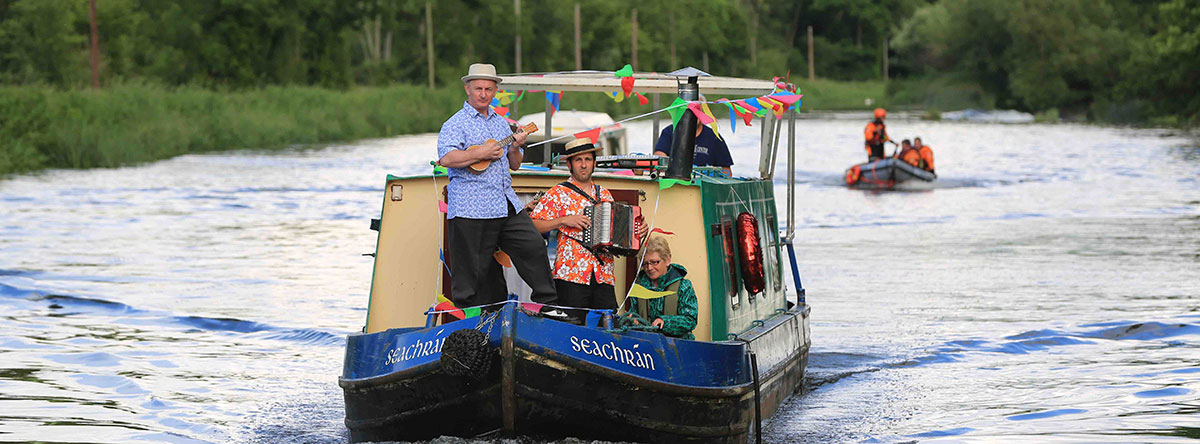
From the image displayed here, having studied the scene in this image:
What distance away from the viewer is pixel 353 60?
10181 cm

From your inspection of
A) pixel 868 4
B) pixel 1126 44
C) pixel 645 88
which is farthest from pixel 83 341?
pixel 868 4

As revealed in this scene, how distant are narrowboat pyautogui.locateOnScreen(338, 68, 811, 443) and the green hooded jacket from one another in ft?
0.58

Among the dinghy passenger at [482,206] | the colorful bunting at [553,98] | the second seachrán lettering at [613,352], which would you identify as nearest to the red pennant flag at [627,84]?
the dinghy passenger at [482,206]

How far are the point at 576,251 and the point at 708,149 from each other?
338 cm

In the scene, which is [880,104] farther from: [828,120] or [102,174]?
[102,174]

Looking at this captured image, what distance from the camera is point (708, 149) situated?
499 inches

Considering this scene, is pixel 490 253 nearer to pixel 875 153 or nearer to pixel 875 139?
pixel 875 153

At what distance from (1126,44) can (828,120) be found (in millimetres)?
15434

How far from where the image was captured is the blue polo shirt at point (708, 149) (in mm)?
12531

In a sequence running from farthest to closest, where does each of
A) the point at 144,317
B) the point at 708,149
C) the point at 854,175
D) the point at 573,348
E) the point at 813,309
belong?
the point at 854,175
the point at 813,309
the point at 144,317
the point at 708,149
the point at 573,348

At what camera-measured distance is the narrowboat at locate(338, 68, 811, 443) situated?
879cm

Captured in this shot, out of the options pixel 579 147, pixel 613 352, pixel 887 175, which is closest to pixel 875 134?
pixel 887 175

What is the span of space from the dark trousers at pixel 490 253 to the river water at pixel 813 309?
83.9 inches

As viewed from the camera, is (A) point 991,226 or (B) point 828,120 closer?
(A) point 991,226
